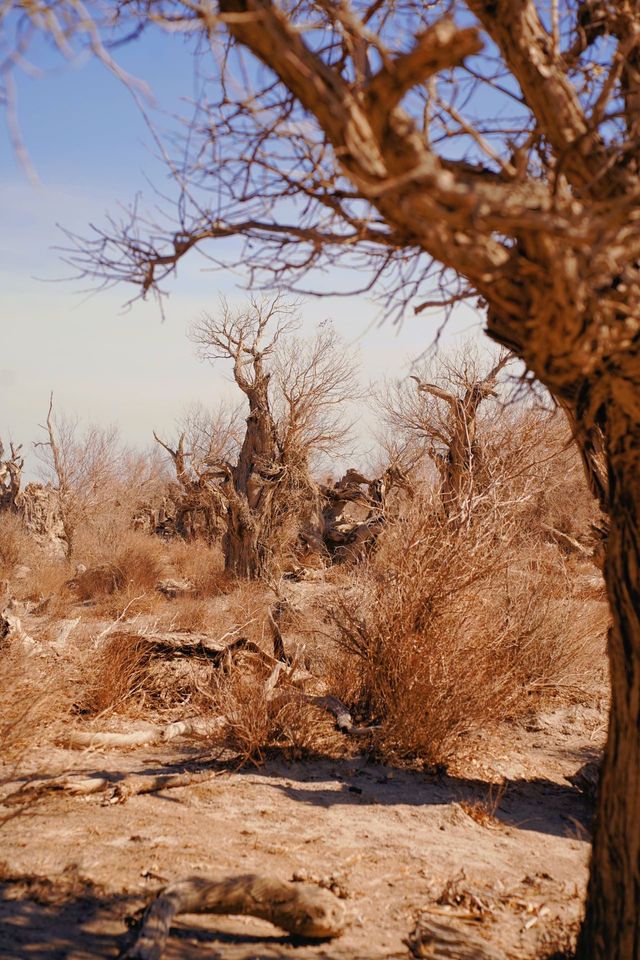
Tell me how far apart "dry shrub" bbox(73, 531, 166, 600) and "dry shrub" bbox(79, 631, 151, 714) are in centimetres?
873

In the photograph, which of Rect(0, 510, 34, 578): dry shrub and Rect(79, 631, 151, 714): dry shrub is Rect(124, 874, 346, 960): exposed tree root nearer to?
Rect(79, 631, 151, 714): dry shrub

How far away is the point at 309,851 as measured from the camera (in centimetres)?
500

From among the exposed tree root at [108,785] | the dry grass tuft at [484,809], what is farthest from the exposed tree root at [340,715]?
the exposed tree root at [108,785]

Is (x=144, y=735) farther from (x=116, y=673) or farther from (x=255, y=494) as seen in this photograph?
(x=255, y=494)

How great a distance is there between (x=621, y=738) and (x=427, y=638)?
3799 mm

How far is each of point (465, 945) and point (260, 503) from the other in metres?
15.5

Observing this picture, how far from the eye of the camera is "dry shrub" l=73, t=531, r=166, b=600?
59.6ft

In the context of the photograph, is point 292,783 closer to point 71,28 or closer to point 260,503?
point 71,28

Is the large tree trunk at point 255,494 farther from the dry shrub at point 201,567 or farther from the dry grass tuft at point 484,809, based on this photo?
the dry grass tuft at point 484,809

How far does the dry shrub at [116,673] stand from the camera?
748 cm

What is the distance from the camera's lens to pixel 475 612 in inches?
291

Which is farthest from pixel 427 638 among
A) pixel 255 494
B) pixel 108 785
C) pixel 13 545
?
pixel 13 545

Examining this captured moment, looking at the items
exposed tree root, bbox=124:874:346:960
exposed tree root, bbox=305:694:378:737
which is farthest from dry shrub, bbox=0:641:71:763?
exposed tree root, bbox=124:874:346:960

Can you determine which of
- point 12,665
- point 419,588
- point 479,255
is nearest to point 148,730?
point 12,665
